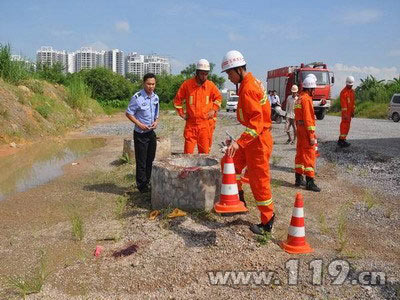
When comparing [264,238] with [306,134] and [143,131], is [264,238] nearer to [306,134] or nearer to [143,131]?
[143,131]

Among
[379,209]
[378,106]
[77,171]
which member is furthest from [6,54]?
[378,106]

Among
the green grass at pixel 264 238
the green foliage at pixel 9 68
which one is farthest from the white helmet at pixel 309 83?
the green foliage at pixel 9 68

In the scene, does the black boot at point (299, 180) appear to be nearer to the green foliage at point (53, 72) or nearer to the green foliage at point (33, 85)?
the green foliage at point (33, 85)

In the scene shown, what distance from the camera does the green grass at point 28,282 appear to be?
10.5 feet

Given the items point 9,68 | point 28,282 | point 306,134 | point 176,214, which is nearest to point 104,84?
point 9,68

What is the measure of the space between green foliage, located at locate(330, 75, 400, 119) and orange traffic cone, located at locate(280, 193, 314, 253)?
2694 centimetres

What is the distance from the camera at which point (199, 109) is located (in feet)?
19.5

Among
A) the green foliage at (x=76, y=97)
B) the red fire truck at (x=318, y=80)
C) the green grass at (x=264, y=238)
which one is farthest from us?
the green foliage at (x=76, y=97)

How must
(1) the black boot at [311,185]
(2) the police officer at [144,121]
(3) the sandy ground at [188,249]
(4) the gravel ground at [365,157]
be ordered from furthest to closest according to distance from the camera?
(4) the gravel ground at [365,157] < (1) the black boot at [311,185] < (2) the police officer at [144,121] < (3) the sandy ground at [188,249]

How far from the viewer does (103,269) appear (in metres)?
3.66

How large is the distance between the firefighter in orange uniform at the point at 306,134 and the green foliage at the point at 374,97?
79.4 feet

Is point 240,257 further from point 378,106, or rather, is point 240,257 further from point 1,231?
point 378,106

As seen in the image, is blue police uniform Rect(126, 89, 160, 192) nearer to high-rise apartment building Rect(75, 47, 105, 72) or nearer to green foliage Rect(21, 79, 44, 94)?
Result: green foliage Rect(21, 79, 44, 94)

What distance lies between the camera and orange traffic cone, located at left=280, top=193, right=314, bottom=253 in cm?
393
